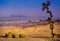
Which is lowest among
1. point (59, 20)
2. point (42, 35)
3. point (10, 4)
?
point (42, 35)

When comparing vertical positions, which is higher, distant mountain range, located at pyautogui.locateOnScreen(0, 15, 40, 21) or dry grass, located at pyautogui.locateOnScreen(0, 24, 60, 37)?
distant mountain range, located at pyautogui.locateOnScreen(0, 15, 40, 21)

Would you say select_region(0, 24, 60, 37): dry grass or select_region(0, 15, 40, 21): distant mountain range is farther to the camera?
select_region(0, 15, 40, 21): distant mountain range

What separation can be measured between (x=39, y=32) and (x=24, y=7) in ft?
5.84

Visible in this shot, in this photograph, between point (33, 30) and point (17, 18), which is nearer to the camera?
point (33, 30)

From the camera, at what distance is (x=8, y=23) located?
49.0 feet

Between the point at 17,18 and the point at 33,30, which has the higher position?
the point at 17,18

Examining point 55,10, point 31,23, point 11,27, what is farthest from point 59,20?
point 11,27

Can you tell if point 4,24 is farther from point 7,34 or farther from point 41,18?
point 41,18

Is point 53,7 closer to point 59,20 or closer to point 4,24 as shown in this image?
point 59,20

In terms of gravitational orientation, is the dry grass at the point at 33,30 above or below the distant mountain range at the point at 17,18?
below

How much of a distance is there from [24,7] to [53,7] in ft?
5.79

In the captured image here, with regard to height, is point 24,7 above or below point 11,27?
above

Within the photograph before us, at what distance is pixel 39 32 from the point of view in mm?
14641

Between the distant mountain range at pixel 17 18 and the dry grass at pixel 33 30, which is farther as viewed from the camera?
the distant mountain range at pixel 17 18
